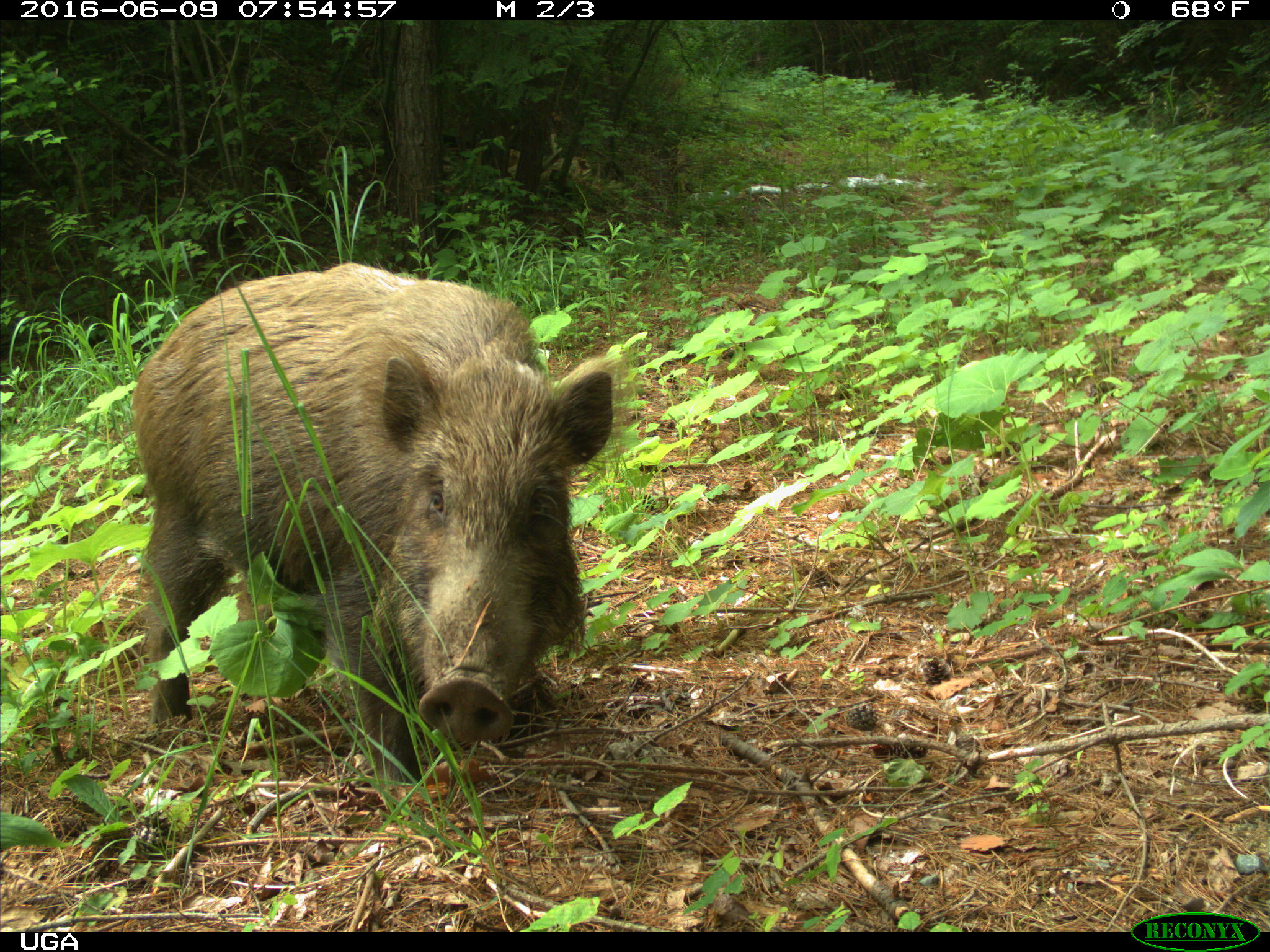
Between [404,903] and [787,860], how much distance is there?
36.0 inches

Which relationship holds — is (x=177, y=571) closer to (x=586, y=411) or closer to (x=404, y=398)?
(x=404, y=398)

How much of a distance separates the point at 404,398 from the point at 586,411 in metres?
0.58

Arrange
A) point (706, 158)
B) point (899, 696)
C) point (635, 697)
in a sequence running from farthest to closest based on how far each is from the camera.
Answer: point (706, 158) < point (635, 697) < point (899, 696)

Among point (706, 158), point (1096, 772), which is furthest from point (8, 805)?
point (706, 158)

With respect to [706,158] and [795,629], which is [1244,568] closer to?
[795,629]

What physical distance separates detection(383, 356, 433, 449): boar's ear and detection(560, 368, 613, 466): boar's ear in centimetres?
44
